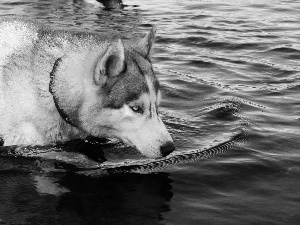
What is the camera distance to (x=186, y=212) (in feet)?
19.9

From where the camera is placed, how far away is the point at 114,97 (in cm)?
664

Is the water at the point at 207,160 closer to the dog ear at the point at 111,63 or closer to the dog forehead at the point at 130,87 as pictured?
the dog forehead at the point at 130,87

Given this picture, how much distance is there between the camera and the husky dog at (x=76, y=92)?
21.7ft

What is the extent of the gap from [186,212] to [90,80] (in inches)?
75.1

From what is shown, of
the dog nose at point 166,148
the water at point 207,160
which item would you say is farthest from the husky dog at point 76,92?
the water at point 207,160

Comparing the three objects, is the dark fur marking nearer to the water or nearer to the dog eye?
the water

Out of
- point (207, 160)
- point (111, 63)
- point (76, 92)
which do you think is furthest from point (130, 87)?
point (207, 160)

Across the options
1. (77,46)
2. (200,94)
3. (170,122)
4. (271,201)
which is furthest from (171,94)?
(271,201)

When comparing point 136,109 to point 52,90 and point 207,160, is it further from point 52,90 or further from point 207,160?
point 207,160

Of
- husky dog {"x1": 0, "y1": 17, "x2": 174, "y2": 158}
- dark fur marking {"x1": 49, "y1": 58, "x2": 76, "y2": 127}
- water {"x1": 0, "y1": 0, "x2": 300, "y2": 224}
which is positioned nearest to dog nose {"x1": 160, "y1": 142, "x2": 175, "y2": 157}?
husky dog {"x1": 0, "y1": 17, "x2": 174, "y2": 158}

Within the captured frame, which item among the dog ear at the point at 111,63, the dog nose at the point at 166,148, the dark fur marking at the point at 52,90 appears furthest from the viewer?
the dark fur marking at the point at 52,90

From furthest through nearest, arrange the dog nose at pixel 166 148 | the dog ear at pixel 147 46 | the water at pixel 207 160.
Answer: the dog ear at pixel 147 46, the dog nose at pixel 166 148, the water at pixel 207 160

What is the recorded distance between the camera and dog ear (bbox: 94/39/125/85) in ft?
21.0

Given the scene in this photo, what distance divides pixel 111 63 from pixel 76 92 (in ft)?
1.91
